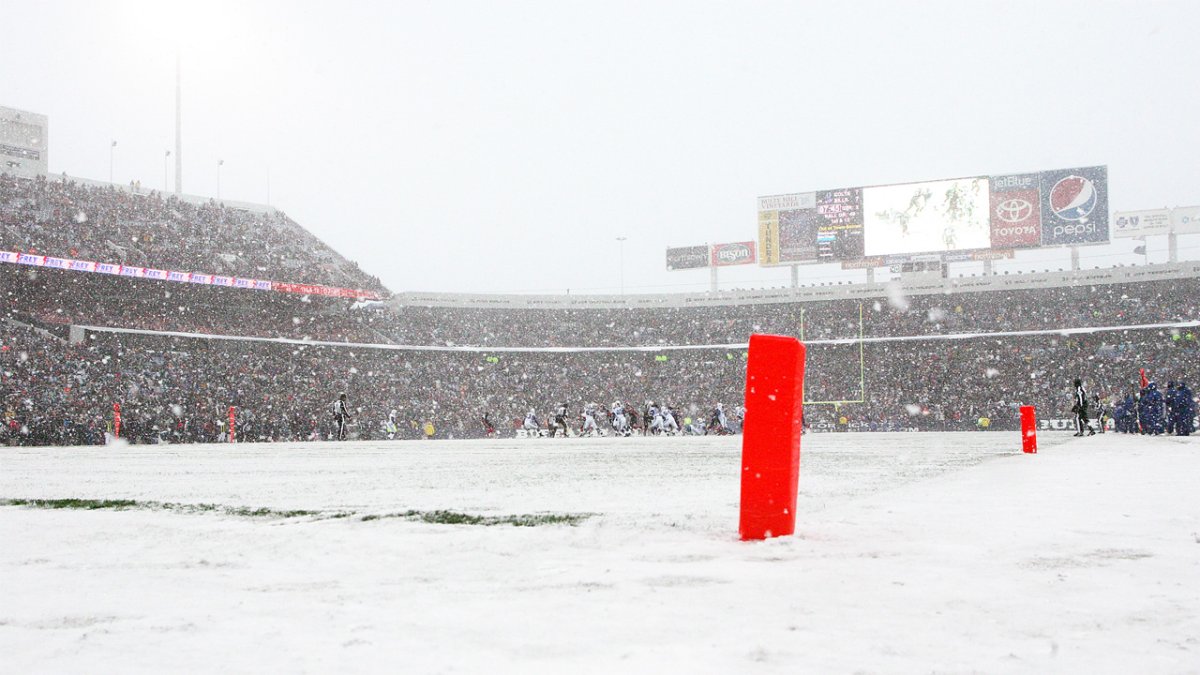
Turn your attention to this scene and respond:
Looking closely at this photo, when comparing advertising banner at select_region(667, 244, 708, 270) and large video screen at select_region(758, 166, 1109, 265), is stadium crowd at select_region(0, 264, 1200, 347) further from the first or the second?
advertising banner at select_region(667, 244, 708, 270)

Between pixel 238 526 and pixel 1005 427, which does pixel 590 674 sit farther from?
pixel 1005 427

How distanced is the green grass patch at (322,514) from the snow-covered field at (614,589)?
0.40 ft

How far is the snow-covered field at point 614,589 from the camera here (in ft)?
7.72

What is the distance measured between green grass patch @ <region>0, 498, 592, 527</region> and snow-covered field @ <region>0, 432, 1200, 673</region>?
121 mm

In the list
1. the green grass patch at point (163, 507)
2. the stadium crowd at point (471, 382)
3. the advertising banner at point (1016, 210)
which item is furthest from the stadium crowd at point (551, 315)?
the green grass patch at point (163, 507)

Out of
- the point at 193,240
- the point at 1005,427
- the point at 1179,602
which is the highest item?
the point at 193,240

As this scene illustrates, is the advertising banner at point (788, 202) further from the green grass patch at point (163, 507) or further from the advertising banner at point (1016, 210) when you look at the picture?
the green grass patch at point (163, 507)

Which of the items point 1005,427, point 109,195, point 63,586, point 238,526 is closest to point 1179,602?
point 63,586

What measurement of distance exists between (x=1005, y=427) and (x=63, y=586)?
141 feet

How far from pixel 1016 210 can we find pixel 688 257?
20.4 m

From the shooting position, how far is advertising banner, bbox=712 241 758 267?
58.7m

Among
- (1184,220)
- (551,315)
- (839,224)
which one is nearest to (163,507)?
(839,224)

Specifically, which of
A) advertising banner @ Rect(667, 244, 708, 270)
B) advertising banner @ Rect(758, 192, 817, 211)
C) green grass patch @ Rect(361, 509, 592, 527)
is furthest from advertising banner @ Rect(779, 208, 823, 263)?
green grass patch @ Rect(361, 509, 592, 527)

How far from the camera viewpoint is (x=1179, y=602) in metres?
2.96
